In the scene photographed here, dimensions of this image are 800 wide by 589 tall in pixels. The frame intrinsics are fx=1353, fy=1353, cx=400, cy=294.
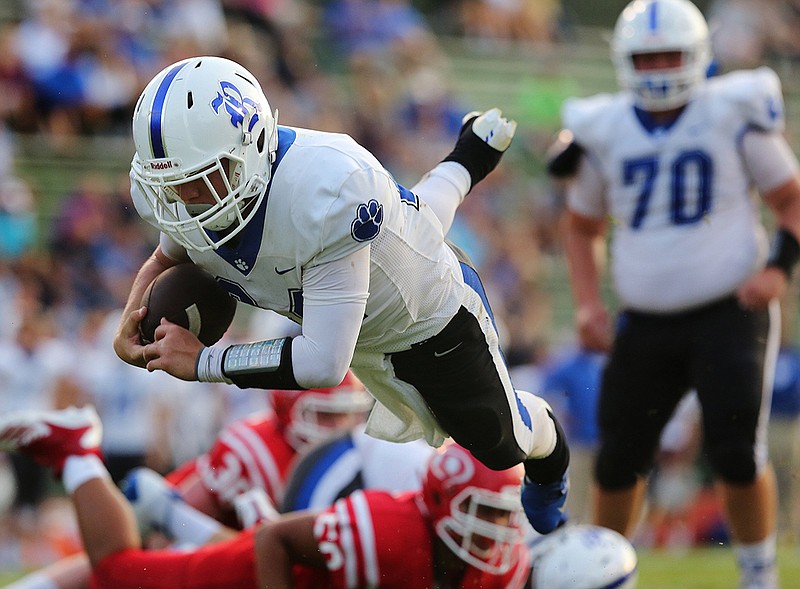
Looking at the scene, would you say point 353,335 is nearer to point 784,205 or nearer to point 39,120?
point 784,205

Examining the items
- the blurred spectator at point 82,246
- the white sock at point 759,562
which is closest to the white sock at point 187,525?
the white sock at point 759,562

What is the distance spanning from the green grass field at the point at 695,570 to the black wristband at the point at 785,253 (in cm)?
179

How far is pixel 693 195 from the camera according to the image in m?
4.77

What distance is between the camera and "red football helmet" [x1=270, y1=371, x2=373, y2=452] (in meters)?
5.32

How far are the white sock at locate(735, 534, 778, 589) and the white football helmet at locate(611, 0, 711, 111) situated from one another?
61.9 inches

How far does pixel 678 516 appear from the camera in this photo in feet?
30.9

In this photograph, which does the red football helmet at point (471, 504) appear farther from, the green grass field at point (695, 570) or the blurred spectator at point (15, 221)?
the blurred spectator at point (15, 221)

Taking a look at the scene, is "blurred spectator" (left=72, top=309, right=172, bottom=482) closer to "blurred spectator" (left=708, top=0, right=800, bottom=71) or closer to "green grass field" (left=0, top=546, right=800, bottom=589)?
"green grass field" (left=0, top=546, right=800, bottom=589)

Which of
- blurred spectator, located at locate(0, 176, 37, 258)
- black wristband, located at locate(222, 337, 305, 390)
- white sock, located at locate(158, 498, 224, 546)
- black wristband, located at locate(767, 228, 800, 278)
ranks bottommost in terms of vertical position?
white sock, located at locate(158, 498, 224, 546)

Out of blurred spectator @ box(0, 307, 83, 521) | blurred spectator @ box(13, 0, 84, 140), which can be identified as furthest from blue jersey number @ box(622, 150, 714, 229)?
blurred spectator @ box(13, 0, 84, 140)

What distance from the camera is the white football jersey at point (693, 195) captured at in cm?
473

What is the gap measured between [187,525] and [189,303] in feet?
5.79

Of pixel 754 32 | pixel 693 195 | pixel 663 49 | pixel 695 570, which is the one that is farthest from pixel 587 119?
pixel 754 32

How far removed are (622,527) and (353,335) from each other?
2.04 metres
